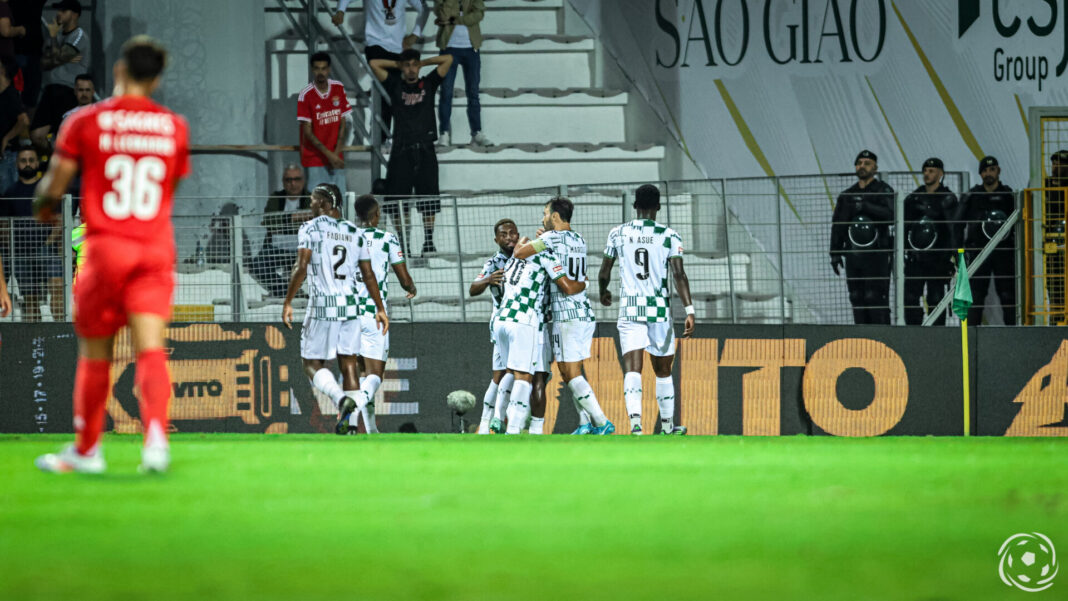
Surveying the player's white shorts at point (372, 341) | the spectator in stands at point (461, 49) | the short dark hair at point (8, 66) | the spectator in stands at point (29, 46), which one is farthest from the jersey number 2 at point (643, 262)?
the spectator in stands at point (29, 46)

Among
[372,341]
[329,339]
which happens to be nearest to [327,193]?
[329,339]

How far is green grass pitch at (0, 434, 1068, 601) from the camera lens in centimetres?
394

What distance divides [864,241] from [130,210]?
9925mm

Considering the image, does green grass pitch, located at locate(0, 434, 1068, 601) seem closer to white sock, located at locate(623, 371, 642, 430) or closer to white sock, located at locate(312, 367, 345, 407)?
white sock, located at locate(312, 367, 345, 407)

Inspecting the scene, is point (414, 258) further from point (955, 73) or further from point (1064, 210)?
point (955, 73)

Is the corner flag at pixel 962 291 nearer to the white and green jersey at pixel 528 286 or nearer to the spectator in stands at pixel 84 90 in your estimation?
the white and green jersey at pixel 528 286

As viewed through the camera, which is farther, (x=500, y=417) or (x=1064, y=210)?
(x=1064, y=210)

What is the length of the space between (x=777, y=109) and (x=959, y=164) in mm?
2589

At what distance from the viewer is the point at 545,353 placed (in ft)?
45.3

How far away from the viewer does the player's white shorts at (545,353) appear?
13.0 m

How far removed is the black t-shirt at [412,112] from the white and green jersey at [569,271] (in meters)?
4.47

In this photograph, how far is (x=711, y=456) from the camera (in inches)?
335

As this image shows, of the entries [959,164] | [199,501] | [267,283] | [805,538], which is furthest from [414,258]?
[805,538]

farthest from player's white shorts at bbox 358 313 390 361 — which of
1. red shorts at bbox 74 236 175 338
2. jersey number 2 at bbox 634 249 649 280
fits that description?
red shorts at bbox 74 236 175 338
